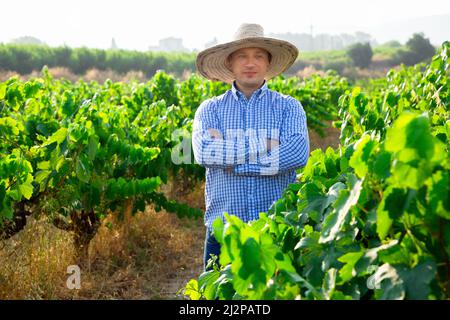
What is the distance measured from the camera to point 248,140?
9.10ft

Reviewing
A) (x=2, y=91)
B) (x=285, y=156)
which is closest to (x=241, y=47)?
(x=285, y=156)

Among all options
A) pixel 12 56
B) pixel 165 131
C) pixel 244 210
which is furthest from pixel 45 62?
pixel 244 210

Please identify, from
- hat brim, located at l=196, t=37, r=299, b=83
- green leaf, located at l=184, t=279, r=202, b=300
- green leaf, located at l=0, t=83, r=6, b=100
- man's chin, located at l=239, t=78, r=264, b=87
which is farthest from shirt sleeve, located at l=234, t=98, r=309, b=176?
green leaf, located at l=0, t=83, r=6, b=100


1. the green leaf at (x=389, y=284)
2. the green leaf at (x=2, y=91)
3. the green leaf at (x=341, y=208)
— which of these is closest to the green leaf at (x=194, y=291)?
the green leaf at (x=341, y=208)

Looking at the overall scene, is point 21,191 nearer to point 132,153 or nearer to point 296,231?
point 132,153

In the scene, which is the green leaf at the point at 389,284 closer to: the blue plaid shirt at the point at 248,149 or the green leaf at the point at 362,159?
the green leaf at the point at 362,159

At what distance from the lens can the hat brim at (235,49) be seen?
295cm

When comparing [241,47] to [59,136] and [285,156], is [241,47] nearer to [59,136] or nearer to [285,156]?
[285,156]

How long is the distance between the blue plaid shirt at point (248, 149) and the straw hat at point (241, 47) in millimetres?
233

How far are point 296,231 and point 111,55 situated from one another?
125 feet

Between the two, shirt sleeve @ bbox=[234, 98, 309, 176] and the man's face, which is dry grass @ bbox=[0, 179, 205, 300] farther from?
the man's face

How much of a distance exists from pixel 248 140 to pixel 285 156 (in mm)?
196
